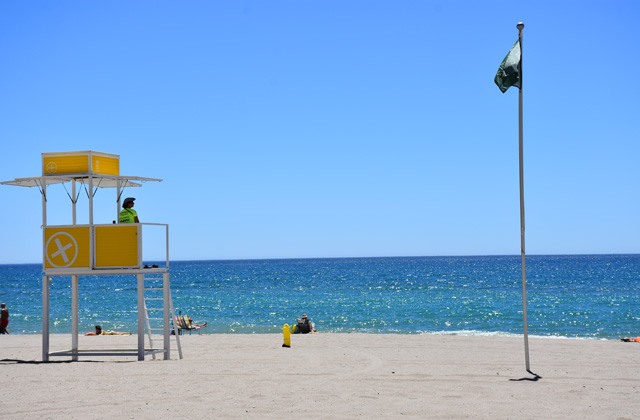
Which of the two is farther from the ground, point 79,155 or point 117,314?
point 79,155

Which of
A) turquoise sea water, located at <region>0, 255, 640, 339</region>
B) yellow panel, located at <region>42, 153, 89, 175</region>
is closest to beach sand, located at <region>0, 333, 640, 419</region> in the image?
yellow panel, located at <region>42, 153, 89, 175</region>

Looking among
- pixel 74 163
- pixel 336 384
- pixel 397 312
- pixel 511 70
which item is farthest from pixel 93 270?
pixel 397 312

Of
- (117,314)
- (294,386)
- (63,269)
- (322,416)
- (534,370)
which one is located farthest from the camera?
(117,314)

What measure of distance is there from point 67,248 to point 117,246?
3.94 ft

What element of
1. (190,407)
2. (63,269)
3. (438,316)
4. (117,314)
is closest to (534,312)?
(438,316)

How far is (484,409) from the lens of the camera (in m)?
10.6

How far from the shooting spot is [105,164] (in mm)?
17656

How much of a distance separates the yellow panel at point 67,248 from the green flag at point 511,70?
947 cm

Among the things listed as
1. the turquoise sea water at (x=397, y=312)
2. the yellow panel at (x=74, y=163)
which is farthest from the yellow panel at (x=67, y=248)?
the turquoise sea water at (x=397, y=312)

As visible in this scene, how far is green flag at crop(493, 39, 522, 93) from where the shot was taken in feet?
46.0

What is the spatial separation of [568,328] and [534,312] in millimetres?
9313

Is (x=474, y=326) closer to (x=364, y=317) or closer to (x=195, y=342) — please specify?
(x=364, y=317)

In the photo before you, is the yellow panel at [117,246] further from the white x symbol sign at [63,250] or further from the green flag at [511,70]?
the green flag at [511,70]

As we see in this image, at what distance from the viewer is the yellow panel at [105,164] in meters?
17.3
